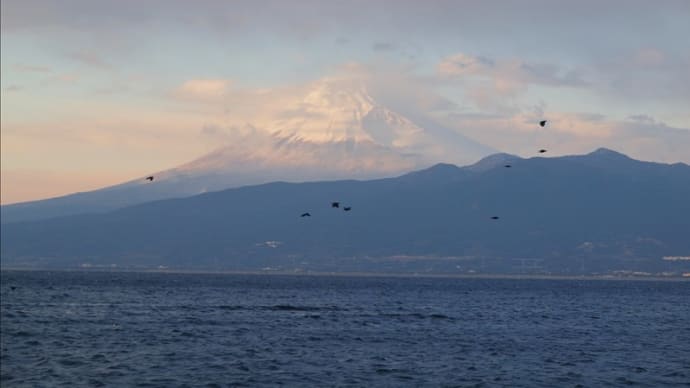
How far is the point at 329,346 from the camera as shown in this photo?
77.9m

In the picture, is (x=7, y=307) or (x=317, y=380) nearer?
(x=317, y=380)

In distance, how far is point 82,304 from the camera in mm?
122625

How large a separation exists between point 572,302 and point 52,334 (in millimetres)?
91288

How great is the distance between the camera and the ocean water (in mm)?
62219

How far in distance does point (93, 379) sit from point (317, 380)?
38.1 ft

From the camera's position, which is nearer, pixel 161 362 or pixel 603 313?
pixel 161 362

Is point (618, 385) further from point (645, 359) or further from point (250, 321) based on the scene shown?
point (250, 321)

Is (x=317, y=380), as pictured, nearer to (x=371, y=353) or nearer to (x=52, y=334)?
(x=371, y=353)

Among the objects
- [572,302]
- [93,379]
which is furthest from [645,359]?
[572,302]

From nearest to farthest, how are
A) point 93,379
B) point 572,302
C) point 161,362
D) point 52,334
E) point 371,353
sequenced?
point 93,379
point 161,362
point 371,353
point 52,334
point 572,302

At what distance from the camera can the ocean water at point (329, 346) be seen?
62.2 metres

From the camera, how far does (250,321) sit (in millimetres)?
100875

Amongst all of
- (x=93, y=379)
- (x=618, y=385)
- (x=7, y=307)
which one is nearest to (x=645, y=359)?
(x=618, y=385)

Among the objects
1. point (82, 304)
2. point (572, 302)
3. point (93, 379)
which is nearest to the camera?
point (93, 379)
